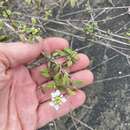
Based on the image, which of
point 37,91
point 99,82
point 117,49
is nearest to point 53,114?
point 37,91

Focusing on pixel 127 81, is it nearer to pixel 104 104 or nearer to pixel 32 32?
pixel 104 104

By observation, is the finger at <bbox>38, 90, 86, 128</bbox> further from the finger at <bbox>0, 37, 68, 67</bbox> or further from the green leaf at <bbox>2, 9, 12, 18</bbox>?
the green leaf at <bbox>2, 9, 12, 18</bbox>

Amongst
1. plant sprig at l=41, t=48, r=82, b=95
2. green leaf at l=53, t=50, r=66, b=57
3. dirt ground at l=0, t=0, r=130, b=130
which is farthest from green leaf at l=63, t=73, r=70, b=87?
dirt ground at l=0, t=0, r=130, b=130

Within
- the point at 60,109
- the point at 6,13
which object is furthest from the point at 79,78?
the point at 6,13

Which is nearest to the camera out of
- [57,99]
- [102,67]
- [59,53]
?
[57,99]

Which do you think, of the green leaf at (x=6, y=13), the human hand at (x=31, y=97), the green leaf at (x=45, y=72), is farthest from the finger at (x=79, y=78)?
the green leaf at (x=6, y=13)

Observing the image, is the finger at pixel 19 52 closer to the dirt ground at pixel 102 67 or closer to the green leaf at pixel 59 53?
the green leaf at pixel 59 53

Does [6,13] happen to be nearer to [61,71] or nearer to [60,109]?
[61,71]

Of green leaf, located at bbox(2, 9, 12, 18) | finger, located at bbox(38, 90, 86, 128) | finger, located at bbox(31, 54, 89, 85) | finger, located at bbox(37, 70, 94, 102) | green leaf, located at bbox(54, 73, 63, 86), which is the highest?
green leaf, located at bbox(2, 9, 12, 18)
